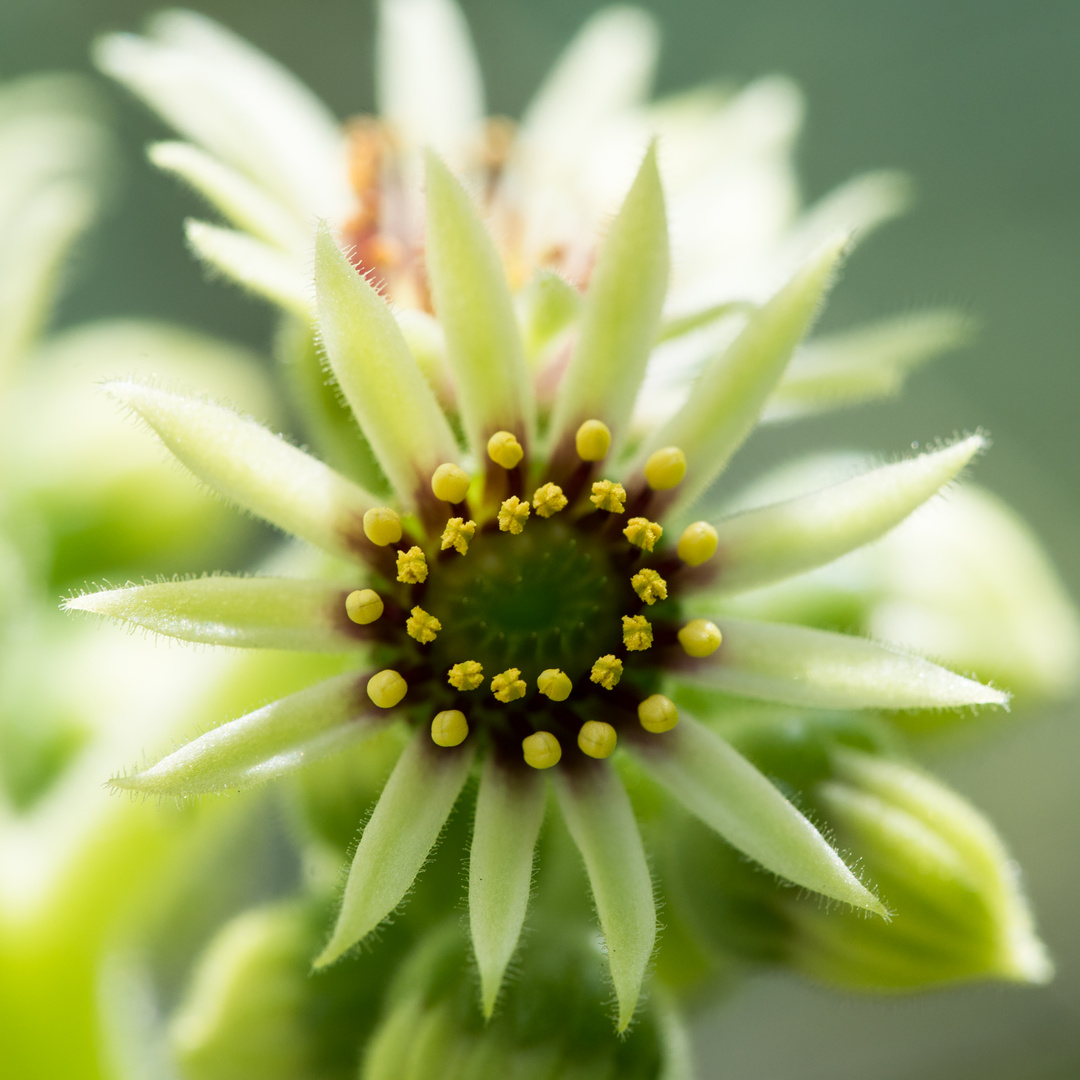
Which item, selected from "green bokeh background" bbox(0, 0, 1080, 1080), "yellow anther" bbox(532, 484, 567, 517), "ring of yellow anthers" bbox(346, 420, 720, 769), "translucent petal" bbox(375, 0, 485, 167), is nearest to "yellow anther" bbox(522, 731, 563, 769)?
"ring of yellow anthers" bbox(346, 420, 720, 769)

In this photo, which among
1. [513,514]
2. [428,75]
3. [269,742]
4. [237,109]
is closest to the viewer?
[269,742]

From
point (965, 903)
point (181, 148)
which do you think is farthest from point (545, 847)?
point (181, 148)

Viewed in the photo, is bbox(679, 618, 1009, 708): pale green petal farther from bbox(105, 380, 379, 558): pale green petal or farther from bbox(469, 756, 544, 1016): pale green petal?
bbox(105, 380, 379, 558): pale green petal

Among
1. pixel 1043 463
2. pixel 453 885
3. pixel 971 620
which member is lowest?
pixel 1043 463

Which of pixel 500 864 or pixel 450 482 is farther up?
pixel 450 482

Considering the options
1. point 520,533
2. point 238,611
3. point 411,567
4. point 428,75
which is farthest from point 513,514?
point 428,75

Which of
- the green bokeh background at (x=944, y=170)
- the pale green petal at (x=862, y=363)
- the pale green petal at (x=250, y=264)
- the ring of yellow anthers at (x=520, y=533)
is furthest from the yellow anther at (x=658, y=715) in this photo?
the green bokeh background at (x=944, y=170)

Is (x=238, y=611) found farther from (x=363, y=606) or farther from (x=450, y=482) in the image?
(x=450, y=482)

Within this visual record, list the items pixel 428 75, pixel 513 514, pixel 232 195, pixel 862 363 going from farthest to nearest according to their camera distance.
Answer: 1. pixel 428 75
2. pixel 862 363
3. pixel 232 195
4. pixel 513 514

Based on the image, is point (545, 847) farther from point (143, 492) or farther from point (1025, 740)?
point (1025, 740)
